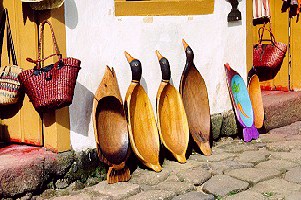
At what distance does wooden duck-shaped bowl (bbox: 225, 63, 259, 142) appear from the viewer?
614 centimetres

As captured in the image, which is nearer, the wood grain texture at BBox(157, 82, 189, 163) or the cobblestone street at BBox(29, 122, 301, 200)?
the cobblestone street at BBox(29, 122, 301, 200)

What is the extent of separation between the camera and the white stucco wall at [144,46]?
477cm

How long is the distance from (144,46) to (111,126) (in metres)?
0.91

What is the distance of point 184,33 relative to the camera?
570 cm

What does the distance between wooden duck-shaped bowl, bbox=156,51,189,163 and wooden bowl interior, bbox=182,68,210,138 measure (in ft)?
0.71

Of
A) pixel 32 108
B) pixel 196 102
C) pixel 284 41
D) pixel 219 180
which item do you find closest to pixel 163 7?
pixel 196 102

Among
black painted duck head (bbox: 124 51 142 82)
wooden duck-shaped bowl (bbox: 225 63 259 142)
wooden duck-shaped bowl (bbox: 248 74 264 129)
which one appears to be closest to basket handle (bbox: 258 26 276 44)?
wooden duck-shaped bowl (bbox: 248 74 264 129)

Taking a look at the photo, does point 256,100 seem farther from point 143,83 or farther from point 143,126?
point 143,126

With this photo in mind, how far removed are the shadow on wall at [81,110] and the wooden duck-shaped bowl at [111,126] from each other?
0.09 m

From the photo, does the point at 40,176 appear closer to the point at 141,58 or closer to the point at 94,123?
the point at 94,123

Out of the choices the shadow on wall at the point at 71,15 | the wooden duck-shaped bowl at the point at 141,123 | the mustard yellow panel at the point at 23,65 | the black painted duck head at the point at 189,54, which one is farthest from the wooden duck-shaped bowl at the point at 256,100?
the mustard yellow panel at the point at 23,65

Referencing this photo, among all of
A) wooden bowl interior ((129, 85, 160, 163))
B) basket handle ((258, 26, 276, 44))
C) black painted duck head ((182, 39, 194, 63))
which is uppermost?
basket handle ((258, 26, 276, 44))

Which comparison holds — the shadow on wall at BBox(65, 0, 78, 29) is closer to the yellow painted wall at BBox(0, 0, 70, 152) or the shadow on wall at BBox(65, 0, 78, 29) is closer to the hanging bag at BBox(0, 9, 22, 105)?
the yellow painted wall at BBox(0, 0, 70, 152)

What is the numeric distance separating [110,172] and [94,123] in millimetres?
441
